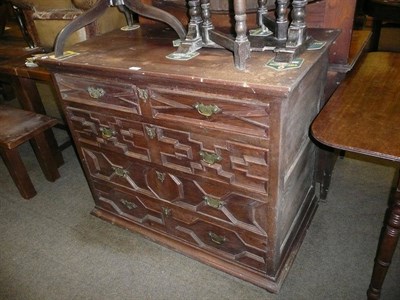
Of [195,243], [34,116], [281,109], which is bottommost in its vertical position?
[195,243]

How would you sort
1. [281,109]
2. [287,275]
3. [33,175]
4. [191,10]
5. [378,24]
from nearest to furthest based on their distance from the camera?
[281,109] → [191,10] → [287,275] → [33,175] → [378,24]

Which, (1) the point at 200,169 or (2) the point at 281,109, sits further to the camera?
(1) the point at 200,169

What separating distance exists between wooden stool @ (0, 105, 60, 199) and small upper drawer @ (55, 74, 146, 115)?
0.73m

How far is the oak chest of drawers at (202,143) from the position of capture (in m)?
1.15

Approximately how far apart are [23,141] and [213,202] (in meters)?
1.44

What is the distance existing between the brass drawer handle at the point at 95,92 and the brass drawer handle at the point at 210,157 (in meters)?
0.54

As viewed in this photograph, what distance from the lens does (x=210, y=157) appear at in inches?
51.5

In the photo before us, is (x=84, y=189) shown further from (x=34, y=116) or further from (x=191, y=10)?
(x=191, y=10)

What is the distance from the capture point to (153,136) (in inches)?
55.9

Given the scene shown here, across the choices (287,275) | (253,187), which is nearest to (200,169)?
(253,187)

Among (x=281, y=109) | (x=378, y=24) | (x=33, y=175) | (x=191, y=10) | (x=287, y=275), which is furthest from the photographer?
(x=378, y=24)

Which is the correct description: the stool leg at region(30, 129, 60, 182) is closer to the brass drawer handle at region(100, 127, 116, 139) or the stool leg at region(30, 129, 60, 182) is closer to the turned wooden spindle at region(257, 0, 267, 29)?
the brass drawer handle at region(100, 127, 116, 139)

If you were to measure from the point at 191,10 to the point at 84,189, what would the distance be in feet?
5.11

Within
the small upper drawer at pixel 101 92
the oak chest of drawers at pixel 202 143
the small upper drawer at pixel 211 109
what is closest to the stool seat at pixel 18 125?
the oak chest of drawers at pixel 202 143
